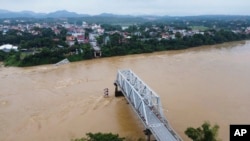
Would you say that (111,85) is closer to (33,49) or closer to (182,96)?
(182,96)

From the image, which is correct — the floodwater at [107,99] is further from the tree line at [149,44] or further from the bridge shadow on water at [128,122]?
the tree line at [149,44]

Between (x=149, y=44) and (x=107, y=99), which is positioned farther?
(x=149, y=44)

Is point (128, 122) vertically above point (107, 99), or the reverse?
point (107, 99)

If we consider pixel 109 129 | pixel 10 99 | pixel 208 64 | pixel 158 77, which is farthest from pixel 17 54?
pixel 109 129

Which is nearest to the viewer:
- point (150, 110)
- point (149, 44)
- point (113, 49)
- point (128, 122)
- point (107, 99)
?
point (150, 110)

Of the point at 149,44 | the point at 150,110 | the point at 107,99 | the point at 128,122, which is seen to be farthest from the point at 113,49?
the point at 150,110

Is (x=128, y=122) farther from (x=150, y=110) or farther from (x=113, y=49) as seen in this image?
(x=113, y=49)

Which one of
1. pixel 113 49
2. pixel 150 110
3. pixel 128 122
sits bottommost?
pixel 128 122
